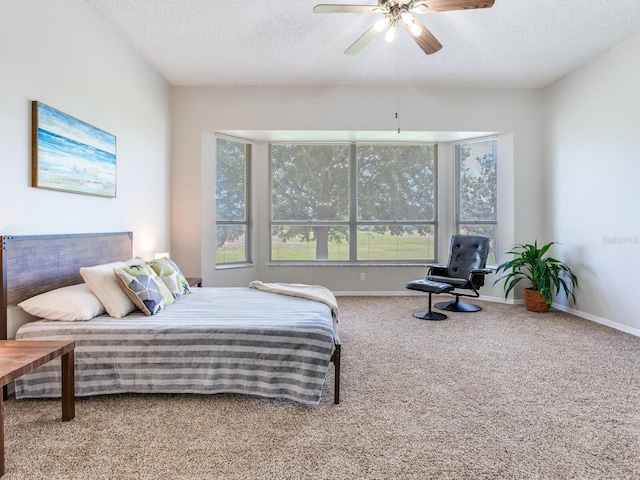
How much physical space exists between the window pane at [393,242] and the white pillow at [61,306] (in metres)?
3.88

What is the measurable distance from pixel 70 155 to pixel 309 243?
338 cm

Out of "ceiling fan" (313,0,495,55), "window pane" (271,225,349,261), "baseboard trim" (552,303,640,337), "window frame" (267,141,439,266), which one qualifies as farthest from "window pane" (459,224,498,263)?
"ceiling fan" (313,0,495,55)

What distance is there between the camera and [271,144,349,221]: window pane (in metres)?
5.48

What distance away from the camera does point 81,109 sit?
292 cm

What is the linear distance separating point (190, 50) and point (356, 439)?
3932 millimetres

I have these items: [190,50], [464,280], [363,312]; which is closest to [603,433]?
[464,280]

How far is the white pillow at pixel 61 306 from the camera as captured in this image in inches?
89.4

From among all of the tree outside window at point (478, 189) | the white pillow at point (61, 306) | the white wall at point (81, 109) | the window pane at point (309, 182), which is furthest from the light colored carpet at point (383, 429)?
the window pane at point (309, 182)

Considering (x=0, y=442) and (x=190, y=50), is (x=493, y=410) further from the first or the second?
(x=190, y=50)

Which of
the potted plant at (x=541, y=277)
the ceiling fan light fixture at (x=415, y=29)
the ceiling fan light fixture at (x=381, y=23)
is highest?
the ceiling fan light fixture at (x=381, y=23)

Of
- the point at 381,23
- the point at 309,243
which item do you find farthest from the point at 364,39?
the point at 309,243

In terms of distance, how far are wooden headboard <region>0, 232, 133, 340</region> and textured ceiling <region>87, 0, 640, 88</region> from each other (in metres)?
2.03

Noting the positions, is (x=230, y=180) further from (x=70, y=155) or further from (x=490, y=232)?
(x=490, y=232)

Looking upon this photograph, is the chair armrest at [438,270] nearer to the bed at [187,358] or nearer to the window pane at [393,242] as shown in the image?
the window pane at [393,242]
